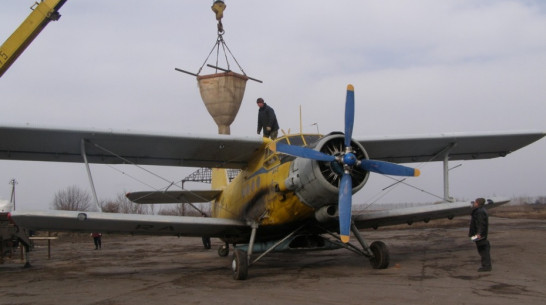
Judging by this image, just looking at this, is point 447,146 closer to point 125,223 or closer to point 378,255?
point 378,255

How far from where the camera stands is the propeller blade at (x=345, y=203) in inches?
336

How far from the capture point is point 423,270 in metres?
9.34

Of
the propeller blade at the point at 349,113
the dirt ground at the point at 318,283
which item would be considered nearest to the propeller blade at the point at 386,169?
the propeller blade at the point at 349,113

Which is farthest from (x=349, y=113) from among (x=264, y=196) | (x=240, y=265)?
(x=240, y=265)

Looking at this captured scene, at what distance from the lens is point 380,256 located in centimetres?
990

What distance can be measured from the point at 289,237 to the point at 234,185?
132 inches

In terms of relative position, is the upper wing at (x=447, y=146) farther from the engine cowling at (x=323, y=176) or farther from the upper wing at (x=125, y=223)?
the upper wing at (x=125, y=223)

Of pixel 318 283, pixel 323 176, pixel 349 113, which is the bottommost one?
pixel 318 283

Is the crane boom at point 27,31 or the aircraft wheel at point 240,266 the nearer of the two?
the aircraft wheel at point 240,266

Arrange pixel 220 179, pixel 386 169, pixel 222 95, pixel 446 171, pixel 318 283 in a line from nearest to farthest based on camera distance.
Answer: pixel 318 283
pixel 386 169
pixel 446 171
pixel 220 179
pixel 222 95

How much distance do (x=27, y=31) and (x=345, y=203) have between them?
1632 cm

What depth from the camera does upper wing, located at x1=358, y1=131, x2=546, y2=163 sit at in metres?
12.6

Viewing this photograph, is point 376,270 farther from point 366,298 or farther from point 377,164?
point 366,298

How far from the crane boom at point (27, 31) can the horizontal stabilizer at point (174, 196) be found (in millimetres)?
9288
